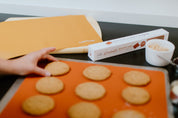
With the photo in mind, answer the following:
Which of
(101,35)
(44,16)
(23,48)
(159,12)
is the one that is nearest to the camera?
(23,48)

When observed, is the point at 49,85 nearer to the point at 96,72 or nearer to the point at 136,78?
the point at 96,72

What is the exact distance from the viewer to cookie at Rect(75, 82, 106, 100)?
0.74 metres

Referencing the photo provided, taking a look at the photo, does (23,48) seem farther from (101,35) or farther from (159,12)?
(159,12)

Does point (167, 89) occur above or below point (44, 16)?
below

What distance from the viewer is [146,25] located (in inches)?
48.9

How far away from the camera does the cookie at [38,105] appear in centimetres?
68

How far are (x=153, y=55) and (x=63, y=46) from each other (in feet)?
1.29

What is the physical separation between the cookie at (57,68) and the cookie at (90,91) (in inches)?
4.2

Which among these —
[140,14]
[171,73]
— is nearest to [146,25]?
[140,14]

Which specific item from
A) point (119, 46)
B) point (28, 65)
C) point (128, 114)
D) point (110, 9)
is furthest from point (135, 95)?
point (110, 9)

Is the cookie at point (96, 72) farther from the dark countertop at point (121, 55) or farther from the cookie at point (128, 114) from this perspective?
the cookie at point (128, 114)

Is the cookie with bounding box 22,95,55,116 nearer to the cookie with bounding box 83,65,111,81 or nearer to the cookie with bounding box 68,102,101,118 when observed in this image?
the cookie with bounding box 68,102,101,118

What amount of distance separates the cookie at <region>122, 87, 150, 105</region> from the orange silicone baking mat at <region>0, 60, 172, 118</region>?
0.5 inches

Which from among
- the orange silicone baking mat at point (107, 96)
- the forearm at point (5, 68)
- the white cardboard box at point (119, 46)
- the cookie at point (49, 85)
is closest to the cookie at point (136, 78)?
the orange silicone baking mat at point (107, 96)
